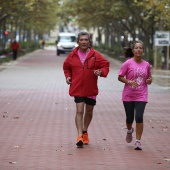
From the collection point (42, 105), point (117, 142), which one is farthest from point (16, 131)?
point (42, 105)

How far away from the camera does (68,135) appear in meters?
12.5

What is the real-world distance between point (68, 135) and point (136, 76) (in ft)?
7.60

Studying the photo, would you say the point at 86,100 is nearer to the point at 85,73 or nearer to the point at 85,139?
the point at 85,73

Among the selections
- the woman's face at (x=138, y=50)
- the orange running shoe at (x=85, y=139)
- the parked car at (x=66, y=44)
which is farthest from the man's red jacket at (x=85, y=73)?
the parked car at (x=66, y=44)

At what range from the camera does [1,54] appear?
51812mm

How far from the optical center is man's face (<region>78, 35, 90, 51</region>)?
1086 cm

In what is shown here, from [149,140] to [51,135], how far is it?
Answer: 171 cm

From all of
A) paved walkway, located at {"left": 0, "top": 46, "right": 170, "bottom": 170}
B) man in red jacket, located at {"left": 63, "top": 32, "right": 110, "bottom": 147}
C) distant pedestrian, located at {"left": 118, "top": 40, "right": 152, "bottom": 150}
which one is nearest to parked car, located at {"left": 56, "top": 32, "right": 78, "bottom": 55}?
paved walkway, located at {"left": 0, "top": 46, "right": 170, "bottom": 170}

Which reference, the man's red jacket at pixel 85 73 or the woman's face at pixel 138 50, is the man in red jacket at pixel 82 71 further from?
the woman's face at pixel 138 50

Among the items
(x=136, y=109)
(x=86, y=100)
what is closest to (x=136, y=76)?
(x=136, y=109)

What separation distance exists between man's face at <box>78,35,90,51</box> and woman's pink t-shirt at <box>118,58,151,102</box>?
2.11 ft

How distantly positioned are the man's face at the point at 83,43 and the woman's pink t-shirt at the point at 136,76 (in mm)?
643

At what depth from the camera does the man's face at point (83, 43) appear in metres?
10.9

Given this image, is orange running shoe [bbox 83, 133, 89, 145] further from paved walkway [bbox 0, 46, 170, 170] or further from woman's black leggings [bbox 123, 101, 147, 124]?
woman's black leggings [bbox 123, 101, 147, 124]
